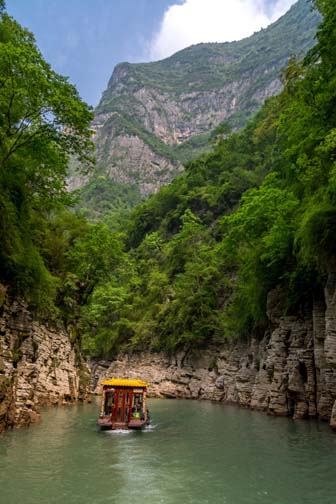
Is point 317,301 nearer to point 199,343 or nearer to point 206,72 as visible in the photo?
point 199,343

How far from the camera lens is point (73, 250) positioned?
29.3 m

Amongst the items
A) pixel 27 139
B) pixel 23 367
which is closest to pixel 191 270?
pixel 23 367

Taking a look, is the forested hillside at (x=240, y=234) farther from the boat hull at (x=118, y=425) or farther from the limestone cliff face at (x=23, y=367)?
the boat hull at (x=118, y=425)

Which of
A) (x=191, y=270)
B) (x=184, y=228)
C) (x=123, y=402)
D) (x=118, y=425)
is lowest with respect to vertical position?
(x=118, y=425)

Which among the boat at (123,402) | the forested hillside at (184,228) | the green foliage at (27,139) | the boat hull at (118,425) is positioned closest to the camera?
the green foliage at (27,139)

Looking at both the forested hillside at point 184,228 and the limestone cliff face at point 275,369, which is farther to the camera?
the limestone cliff face at point 275,369

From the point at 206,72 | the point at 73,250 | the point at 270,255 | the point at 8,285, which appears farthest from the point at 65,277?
the point at 206,72

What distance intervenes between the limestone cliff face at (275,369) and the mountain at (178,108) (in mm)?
94992

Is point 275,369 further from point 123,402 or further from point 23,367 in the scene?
point 23,367

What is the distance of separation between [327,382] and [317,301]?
4014 mm

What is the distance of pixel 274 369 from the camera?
24016mm

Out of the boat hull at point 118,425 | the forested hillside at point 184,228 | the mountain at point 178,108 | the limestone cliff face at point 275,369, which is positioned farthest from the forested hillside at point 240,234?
the mountain at point 178,108

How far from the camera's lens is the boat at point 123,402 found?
19984 millimetres

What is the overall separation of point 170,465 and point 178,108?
589ft
